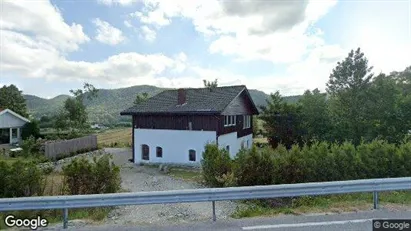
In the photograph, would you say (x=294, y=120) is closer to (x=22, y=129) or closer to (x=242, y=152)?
(x=242, y=152)

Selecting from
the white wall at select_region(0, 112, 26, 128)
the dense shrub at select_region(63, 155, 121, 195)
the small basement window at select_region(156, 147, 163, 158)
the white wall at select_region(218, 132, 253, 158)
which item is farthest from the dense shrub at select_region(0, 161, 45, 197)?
the white wall at select_region(0, 112, 26, 128)

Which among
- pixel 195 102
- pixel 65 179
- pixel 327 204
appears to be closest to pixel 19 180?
pixel 65 179

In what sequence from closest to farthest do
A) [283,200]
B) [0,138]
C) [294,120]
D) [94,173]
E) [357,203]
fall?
1. [357,203]
2. [283,200]
3. [94,173]
4. [294,120]
5. [0,138]

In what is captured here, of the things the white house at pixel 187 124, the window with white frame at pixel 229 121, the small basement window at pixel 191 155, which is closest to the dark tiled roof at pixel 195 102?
the white house at pixel 187 124

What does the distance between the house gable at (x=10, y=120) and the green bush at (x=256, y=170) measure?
35022mm

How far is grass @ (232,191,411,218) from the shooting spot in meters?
6.83

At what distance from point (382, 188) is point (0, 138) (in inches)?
1659

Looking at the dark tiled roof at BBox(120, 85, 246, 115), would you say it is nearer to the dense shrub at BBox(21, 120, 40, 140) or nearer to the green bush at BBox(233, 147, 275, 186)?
the green bush at BBox(233, 147, 275, 186)

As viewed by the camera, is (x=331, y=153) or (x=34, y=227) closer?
(x=34, y=227)

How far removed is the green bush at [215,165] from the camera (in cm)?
1155

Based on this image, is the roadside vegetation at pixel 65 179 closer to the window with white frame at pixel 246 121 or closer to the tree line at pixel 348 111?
the tree line at pixel 348 111

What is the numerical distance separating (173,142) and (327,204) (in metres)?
17.9

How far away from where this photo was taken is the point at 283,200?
8.84m

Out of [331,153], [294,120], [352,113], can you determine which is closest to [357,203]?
[331,153]
